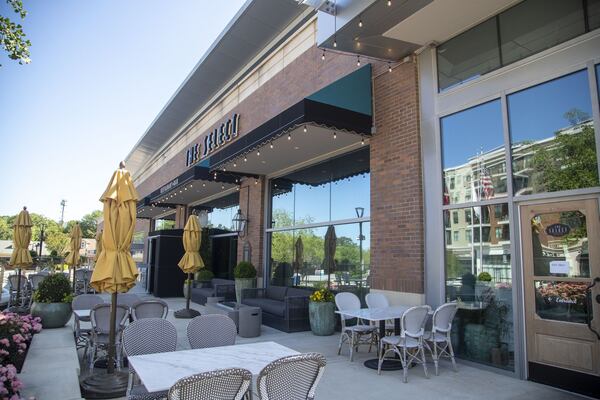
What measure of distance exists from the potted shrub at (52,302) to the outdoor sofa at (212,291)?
586cm

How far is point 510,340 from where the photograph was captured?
5.78 metres

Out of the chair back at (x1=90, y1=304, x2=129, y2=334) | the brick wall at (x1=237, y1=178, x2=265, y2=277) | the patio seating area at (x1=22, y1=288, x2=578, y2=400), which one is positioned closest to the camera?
the patio seating area at (x1=22, y1=288, x2=578, y2=400)

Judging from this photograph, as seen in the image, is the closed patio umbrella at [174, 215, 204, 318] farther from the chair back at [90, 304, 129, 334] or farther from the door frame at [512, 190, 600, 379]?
the door frame at [512, 190, 600, 379]

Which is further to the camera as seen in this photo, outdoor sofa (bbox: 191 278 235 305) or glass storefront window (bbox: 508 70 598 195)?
outdoor sofa (bbox: 191 278 235 305)

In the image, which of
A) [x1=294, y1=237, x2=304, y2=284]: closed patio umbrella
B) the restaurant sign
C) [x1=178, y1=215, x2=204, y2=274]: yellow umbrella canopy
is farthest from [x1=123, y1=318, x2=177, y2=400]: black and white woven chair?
the restaurant sign

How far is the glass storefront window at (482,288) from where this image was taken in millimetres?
5906

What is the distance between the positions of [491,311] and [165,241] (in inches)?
534

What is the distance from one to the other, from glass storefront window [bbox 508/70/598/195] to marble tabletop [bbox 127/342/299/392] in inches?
169

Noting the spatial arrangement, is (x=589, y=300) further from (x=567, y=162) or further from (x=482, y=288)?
(x=567, y=162)

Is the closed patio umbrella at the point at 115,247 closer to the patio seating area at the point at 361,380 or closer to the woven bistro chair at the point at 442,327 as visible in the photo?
the patio seating area at the point at 361,380

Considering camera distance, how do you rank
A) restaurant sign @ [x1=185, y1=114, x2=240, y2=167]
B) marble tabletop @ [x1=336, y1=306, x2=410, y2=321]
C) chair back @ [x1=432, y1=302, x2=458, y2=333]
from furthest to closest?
restaurant sign @ [x1=185, y1=114, x2=240, y2=167]
marble tabletop @ [x1=336, y1=306, x2=410, y2=321]
chair back @ [x1=432, y1=302, x2=458, y2=333]

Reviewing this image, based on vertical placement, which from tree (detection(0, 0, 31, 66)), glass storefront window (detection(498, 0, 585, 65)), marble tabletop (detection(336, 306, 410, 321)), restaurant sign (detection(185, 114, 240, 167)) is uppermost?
restaurant sign (detection(185, 114, 240, 167))

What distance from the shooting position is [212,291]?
45.7ft

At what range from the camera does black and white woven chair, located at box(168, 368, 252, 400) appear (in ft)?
7.70
